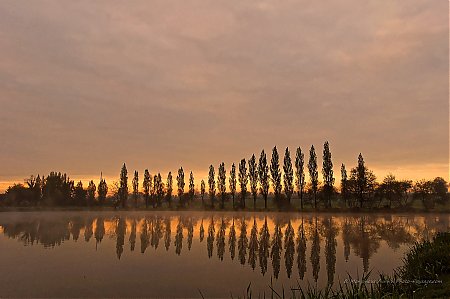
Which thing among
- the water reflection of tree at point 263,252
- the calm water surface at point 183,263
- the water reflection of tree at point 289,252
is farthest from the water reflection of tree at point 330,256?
the water reflection of tree at point 263,252

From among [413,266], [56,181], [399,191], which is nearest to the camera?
[413,266]

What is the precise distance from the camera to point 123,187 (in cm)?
11100

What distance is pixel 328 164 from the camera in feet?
281

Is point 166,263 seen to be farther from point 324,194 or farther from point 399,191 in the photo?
point 399,191

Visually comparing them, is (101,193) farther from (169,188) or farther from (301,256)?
(301,256)

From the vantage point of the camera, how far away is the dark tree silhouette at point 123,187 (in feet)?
356

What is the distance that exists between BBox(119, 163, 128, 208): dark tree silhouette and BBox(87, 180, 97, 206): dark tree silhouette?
32.3 ft

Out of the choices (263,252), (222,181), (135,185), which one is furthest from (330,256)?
(135,185)

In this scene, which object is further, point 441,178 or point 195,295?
point 441,178

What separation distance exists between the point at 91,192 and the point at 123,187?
14.6 meters

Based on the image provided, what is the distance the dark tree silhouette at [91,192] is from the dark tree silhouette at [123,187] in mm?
9853

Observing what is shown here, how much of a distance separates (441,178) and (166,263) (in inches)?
4030

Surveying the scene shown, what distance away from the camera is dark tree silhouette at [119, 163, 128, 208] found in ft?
356

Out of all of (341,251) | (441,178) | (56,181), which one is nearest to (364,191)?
(441,178)
